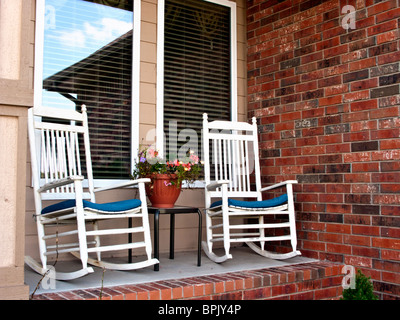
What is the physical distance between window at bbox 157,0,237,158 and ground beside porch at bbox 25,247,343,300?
1.15 metres

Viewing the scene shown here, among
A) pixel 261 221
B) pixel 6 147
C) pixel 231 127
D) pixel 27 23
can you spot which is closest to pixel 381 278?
pixel 261 221

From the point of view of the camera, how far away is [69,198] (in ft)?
10.6

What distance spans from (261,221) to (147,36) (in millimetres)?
1820

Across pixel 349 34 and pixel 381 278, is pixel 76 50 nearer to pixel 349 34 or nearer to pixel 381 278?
pixel 349 34

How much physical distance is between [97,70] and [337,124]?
192cm

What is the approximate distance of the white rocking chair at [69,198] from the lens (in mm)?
2688

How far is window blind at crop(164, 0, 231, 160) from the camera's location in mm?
4016

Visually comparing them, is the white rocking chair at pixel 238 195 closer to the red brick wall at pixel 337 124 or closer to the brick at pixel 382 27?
the red brick wall at pixel 337 124

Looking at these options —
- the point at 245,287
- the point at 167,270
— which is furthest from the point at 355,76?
the point at 167,270

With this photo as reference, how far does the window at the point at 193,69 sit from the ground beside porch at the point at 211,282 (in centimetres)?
115

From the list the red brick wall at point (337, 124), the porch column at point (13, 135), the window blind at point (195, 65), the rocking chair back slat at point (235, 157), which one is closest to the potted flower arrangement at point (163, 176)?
the rocking chair back slat at point (235, 157)

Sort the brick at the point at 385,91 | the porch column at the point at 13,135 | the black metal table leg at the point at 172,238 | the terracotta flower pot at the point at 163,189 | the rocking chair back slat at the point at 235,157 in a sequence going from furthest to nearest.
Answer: the rocking chair back slat at the point at 235,157, the black metal table leg at the point at 172,238, the terracotta flower pot at the point at 163,189, the brick at the point at 385,91, the porch column at the point at 13,135

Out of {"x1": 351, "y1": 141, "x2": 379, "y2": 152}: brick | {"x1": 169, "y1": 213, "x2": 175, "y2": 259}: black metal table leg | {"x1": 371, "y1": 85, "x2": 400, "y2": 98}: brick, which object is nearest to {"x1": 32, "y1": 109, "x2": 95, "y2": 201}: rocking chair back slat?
{"x1": 169, "y1": 213, "x2": 175, "y2": 259}: black metal table leg
